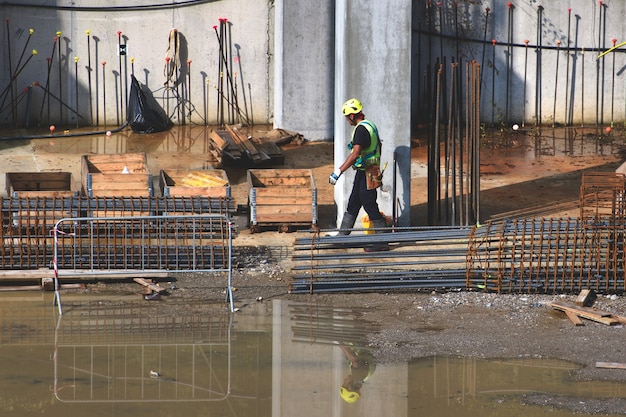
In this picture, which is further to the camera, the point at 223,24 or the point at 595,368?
the point at 223,24

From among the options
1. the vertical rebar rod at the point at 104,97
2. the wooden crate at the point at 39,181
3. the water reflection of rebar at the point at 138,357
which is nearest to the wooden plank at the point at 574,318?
the water reflection of rebar at the point at 138,357

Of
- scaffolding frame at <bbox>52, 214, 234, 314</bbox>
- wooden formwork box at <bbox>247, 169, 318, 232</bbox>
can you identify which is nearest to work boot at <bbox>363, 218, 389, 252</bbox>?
wooden formwork box at <bbox>247, 169, 318, 232</bbox>

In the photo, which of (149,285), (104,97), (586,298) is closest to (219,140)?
(104,97)

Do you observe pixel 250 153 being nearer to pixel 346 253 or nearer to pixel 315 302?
pixel 346 253

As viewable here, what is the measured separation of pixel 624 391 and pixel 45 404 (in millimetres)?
4835

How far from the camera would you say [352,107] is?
1316 centimetres

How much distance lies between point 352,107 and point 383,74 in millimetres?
994

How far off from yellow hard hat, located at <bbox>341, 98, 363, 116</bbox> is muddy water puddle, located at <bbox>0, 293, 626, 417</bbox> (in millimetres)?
2802

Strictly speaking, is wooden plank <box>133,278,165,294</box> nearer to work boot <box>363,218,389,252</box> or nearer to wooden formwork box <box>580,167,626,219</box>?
work boot <box>363,218,389,252</box>

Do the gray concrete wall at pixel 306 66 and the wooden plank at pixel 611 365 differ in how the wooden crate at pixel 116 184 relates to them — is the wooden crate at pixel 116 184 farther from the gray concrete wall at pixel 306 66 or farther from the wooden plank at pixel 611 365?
the wooden plank at pixel 611 365

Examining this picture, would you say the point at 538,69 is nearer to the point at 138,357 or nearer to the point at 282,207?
the point at 282,207

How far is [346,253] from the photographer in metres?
13.0

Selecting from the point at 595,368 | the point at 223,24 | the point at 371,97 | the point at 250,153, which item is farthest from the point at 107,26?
the point at 595,368

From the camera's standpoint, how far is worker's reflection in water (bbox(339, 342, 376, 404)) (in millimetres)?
9328
